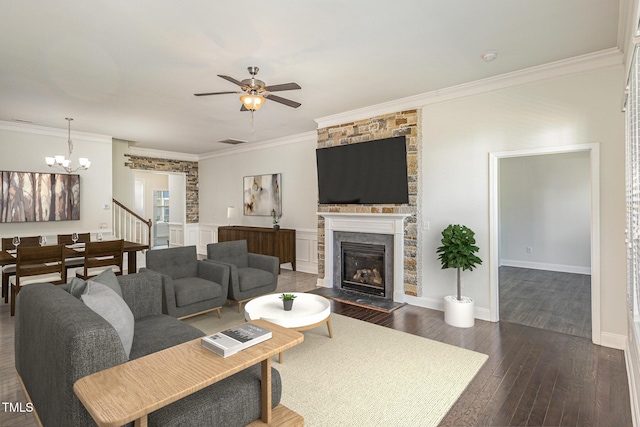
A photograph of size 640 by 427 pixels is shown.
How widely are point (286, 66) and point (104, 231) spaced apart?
556cm

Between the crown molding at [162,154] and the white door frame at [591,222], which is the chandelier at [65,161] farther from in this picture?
the white door frame at [591,222]

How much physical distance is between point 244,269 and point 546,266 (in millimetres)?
6309

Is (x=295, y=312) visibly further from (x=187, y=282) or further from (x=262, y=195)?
(x=262, y=195)

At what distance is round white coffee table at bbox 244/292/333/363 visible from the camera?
3039 mm

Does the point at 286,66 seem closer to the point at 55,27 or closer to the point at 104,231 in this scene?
the point at 55,27

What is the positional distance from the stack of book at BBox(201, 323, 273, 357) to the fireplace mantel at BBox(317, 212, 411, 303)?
3.31 m

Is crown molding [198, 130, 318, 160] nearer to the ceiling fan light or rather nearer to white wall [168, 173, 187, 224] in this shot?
white wall [168, 173, 187, 224]

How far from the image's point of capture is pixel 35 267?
4.13 meters

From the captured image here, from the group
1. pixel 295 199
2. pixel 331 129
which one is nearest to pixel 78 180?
pixel 295 199

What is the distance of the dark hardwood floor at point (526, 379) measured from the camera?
7.25 ft

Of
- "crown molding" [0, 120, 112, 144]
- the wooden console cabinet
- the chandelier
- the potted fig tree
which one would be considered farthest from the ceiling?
the wooden console cabinet

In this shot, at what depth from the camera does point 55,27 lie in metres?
2.71

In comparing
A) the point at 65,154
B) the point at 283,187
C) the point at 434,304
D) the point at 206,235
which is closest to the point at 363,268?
the point at 434,304

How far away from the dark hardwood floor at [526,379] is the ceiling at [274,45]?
9.57ft
